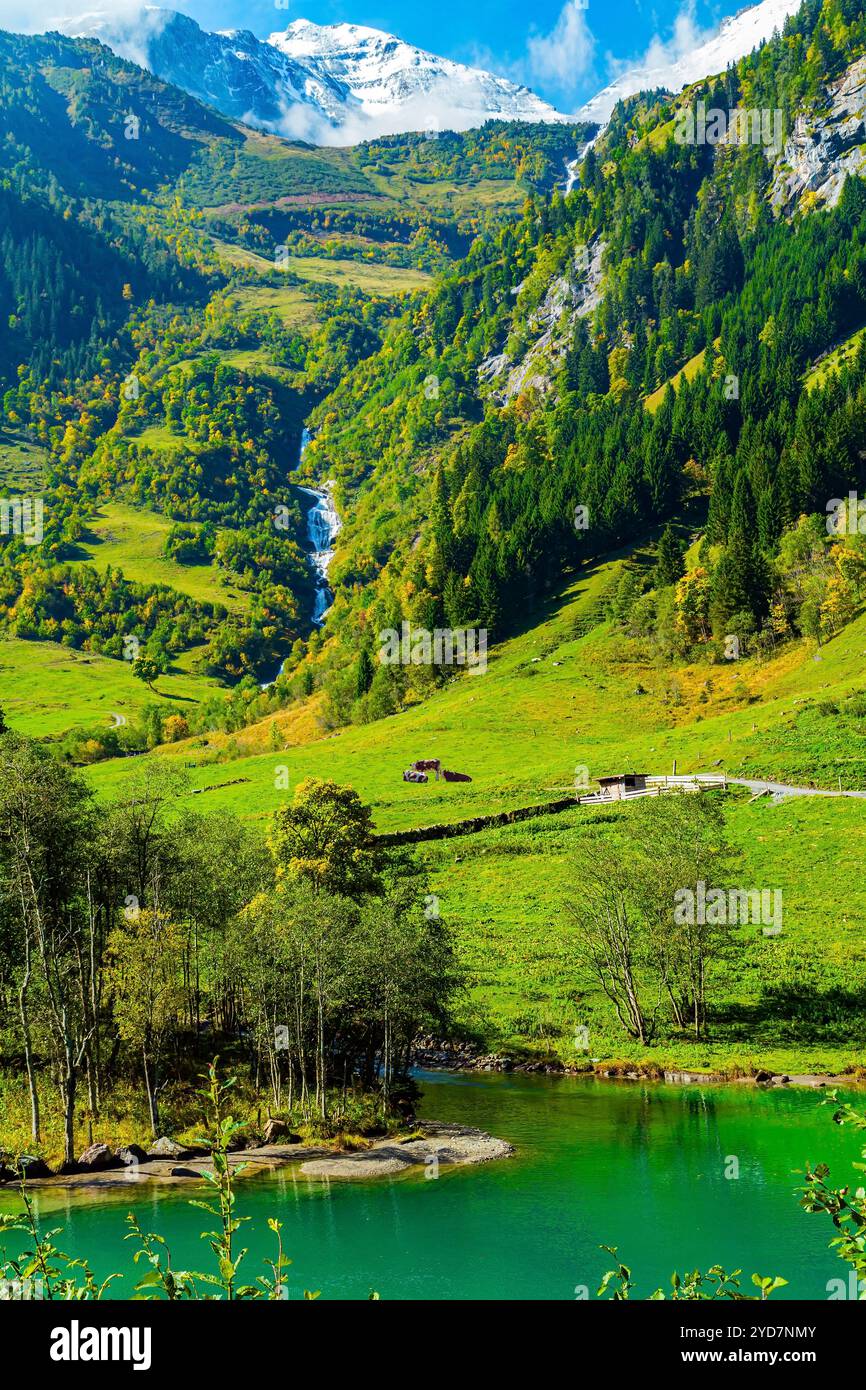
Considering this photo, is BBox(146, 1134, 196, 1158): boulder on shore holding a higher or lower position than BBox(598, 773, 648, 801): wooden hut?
lower

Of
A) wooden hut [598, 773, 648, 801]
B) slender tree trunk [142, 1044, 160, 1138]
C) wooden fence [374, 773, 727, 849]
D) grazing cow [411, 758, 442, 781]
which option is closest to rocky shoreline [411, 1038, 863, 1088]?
slender tree trunk [142, 1044, 160, 1138]

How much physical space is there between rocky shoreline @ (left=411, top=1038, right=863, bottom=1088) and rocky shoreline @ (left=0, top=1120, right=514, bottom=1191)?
1336 cm

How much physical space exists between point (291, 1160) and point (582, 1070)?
73.5 feet

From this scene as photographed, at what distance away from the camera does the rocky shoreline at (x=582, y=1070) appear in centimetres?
6112

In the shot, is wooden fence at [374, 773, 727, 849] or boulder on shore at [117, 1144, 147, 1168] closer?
boulder on shore at [117, 1144, 147, 1168]

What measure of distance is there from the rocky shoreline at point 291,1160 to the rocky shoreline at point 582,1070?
43.8 feet

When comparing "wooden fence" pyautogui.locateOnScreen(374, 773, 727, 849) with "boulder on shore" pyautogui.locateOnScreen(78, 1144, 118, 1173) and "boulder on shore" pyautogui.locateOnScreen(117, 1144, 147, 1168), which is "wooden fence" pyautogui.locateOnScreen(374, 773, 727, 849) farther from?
"boulder on shore" pyautogui.locateOnScreen(78, 1144, 118, 1173)

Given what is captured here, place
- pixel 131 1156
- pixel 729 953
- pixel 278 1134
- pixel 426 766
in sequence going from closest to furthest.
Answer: pixel 131 1156 < pixel 278 1134 < pixel 729 953 < pixel 426 766

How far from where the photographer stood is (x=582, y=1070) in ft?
219

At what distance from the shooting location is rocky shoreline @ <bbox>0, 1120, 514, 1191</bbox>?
47.8 m

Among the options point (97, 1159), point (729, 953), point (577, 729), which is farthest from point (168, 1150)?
point (577, 729)

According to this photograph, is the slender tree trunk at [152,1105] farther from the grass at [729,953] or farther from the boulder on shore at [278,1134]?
the grass at [729,953]

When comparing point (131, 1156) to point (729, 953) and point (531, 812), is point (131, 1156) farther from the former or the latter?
point (531, 812)
